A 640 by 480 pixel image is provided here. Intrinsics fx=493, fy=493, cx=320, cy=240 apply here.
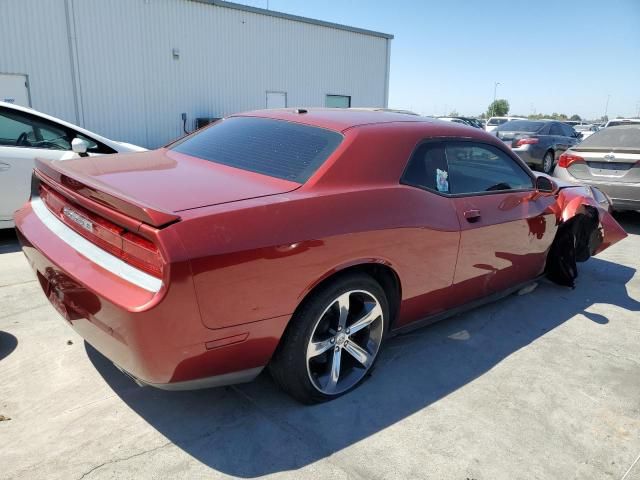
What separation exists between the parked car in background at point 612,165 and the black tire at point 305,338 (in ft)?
16.9

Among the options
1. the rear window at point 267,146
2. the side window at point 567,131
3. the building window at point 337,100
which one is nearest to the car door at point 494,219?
the rear window at point 267,146

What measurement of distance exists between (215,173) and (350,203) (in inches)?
30.2

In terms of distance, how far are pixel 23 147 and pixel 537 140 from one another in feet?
38.1

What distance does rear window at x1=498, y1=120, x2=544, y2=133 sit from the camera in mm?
13492

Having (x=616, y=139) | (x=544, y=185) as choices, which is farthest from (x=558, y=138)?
(x=544, y=185)

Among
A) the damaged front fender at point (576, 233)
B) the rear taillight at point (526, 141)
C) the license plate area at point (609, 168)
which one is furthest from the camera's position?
the rear taillight at point (526, 141)

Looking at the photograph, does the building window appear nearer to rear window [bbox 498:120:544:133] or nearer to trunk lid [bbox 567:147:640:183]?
rear window [bbox 498:120:544:133]

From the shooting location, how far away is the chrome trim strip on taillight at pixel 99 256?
6.47ft

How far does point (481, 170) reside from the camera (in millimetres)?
3666

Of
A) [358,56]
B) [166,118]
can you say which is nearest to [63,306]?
[166,118]

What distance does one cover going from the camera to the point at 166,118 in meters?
15.5

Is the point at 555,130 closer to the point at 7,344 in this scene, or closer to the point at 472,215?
the point at 472,215

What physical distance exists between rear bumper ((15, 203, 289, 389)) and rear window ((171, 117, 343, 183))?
876mm

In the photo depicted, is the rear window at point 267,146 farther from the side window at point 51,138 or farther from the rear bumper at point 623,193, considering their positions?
the rear bumper at point 623,193
